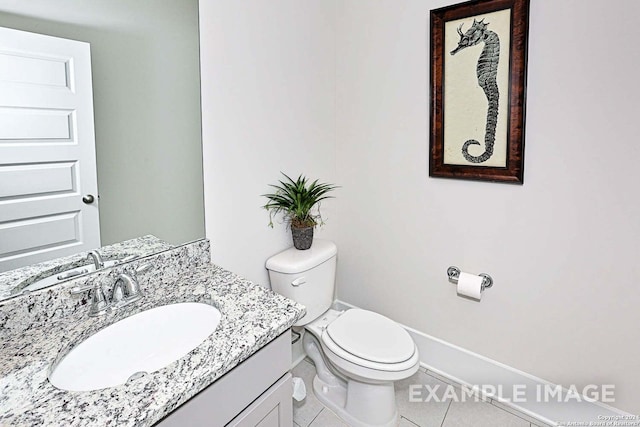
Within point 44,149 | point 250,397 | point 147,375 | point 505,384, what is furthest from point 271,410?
point 505,384

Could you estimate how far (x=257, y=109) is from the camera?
1729 mm

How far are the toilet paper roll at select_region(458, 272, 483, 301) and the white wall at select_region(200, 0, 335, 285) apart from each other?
90 centimetres

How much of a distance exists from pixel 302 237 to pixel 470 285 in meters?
0.85

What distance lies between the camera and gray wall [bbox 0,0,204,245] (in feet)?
3.73

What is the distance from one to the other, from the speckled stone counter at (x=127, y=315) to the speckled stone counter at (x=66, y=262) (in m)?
0.04

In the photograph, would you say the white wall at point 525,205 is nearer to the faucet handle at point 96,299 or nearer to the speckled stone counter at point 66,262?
the speckled stone counter at point 66,262

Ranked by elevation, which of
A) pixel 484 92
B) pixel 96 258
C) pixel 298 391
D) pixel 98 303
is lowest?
pixel 298 391

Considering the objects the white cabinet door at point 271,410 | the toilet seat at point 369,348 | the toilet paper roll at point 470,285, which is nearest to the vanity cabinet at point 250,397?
the white cabinet door at point 271,410

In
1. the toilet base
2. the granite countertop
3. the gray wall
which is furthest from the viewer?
the toilet base

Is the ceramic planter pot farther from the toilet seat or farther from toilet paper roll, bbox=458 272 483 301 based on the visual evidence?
toilet paper roll, bbox=458 272 483 301

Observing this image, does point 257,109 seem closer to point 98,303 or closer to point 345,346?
point 98,303

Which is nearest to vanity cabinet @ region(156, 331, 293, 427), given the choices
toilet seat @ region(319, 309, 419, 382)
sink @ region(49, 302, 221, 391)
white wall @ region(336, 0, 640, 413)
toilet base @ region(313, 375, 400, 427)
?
sink @ region(49, 302, 221, 391)

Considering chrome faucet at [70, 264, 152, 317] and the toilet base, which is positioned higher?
chrome faucet at [70, 264, 152, 317]

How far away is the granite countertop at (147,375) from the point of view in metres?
0.76
